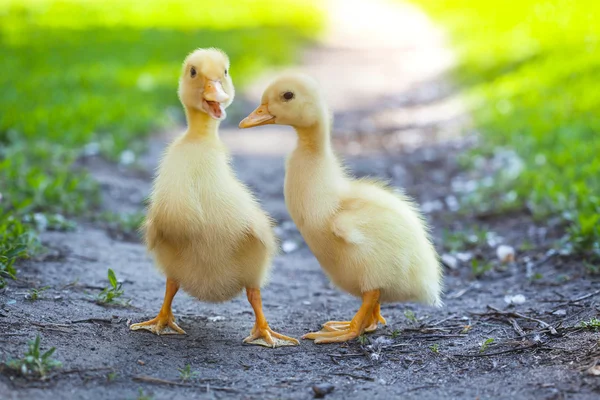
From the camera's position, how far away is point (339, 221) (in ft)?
12.8

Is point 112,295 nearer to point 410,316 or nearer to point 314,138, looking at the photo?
point 314,138

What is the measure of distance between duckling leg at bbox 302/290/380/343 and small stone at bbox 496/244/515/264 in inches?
67.5

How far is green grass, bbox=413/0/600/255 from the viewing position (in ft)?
19.8

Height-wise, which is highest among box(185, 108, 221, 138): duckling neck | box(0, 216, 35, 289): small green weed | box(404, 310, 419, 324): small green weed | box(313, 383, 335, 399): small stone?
box(185, 108, 221, 138): duckling neck

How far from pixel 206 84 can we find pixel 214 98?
0.36 feet

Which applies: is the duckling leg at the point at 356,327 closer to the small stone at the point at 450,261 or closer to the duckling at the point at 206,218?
the duckling at the point at 206,218

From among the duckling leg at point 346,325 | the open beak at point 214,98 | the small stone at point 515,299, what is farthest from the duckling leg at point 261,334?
the small stone at point 515,299

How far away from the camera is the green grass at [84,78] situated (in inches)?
239

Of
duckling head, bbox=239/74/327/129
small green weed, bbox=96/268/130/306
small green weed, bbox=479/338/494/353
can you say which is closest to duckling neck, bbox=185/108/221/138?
duckling head, bbox=239/74/327/129

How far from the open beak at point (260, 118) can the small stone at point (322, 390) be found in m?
1.37

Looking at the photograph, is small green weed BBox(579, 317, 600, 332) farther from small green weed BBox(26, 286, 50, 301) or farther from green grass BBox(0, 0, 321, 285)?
green grass BBox(0, 0, 321, 285)

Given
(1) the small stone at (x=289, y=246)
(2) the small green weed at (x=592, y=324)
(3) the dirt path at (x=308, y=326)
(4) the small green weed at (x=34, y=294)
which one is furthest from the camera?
(1) the small stone at (x=289, y=246)

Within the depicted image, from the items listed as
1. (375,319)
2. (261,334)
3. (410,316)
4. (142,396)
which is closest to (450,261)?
(410,316)

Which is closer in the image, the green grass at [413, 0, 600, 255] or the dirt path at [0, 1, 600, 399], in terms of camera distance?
the dirt path at [0, 1, 600, 399]
